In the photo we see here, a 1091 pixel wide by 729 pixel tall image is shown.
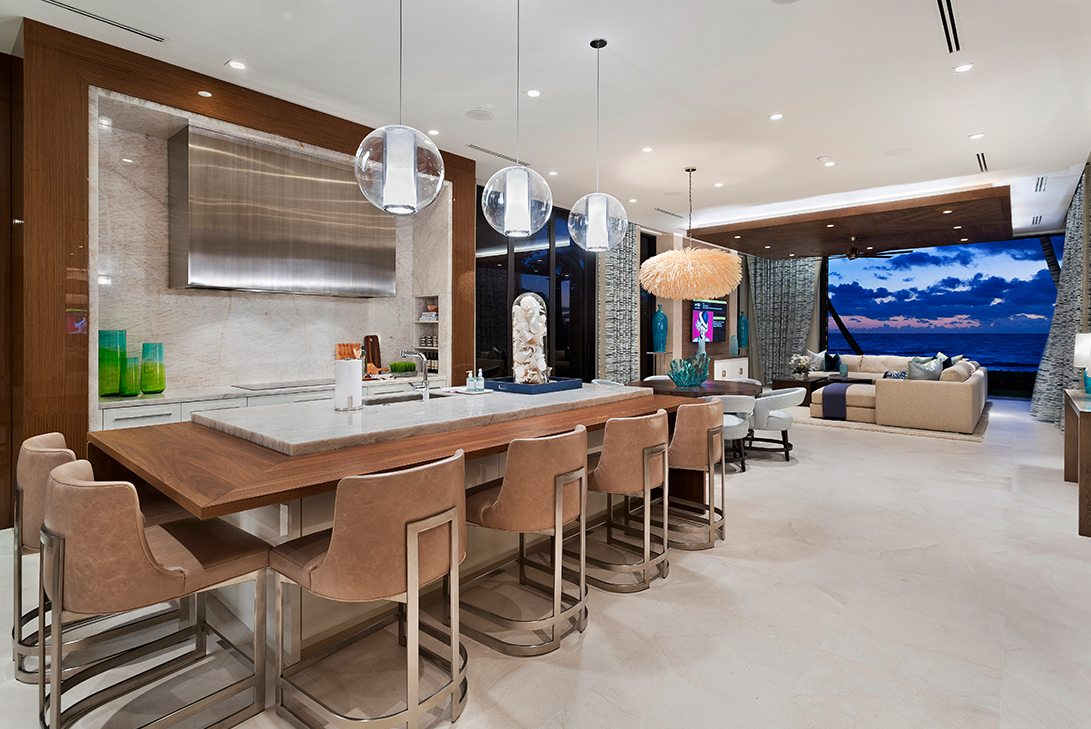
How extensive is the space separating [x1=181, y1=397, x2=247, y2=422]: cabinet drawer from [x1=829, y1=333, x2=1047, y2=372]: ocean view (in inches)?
596

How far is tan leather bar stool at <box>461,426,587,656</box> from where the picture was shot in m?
2.21

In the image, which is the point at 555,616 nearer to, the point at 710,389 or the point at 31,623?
the point at 31,623

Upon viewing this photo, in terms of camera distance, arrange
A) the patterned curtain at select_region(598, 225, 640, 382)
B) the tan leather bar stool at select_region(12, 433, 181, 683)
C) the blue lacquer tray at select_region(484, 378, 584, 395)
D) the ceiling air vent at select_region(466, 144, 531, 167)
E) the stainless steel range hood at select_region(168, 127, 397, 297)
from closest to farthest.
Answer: the tan leather bar stool at select_region(12, 433, 181, 683)
the blue lacquer tray at select_region(484, 378, 584, 395)
the stainless steel range hood at select_region(168, 127, 397, 297)
the ceiling air vent at select_region(466, 144, 531, 167)
the patterned curtain at select_region(598, 225, 640, 382)

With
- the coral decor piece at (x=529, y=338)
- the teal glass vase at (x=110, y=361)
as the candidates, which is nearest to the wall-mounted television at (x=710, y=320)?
the coral decor piece at (x=529, y=338)

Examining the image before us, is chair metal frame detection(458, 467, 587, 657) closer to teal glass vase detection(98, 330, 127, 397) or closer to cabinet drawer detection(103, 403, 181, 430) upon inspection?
cabinet drawer detection(103, 403, 181, 430)

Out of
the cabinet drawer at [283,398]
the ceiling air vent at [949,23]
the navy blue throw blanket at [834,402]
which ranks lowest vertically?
the navy blue throw blanket at [834,402]

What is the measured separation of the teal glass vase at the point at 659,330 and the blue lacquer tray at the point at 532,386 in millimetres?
6401

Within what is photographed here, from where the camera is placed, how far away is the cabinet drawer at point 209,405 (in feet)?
12.8

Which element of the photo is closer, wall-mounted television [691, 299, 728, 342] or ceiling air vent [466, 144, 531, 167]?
ceiling air vent [466, 144, 531, 167]

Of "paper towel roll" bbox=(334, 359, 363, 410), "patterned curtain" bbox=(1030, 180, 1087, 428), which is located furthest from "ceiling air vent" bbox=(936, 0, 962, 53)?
"patterned curtain" bbox=(1030, 180, 1087, 428)

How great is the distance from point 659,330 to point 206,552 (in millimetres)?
8907

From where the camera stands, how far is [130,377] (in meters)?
3.86

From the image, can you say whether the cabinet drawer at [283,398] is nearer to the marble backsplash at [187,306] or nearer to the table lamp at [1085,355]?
the marble backsplash at [187,306]

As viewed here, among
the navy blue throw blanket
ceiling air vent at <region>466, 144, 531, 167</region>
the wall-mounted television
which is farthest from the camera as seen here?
the wall-mounted television
